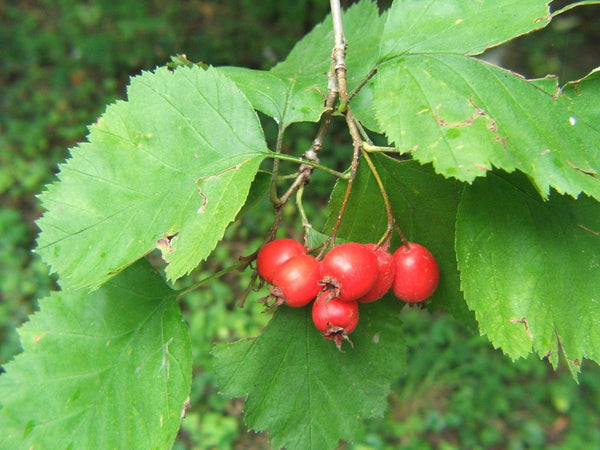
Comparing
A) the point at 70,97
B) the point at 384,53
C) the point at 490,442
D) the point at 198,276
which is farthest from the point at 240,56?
the point at 384,53

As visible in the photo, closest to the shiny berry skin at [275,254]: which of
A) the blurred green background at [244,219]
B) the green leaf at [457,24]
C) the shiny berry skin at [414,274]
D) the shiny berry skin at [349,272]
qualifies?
the shiny berry skin at [349,272]

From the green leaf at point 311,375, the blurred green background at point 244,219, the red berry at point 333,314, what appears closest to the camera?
the red berry at point 333,314

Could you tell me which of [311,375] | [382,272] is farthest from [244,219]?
[382,272]

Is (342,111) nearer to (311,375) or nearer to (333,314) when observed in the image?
(333,314)

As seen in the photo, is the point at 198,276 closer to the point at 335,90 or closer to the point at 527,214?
the point at 335,90

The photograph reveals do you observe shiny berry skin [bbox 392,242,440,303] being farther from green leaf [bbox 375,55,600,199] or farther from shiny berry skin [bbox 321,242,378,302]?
green leaf [bbox 375,55,600,199]

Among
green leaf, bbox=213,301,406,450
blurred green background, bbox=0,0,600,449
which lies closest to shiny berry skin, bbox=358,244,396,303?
green leaf, bbox=213,301,406,450

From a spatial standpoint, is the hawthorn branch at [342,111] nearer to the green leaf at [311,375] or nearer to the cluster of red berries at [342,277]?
the cluster of red berries at [342,277]
